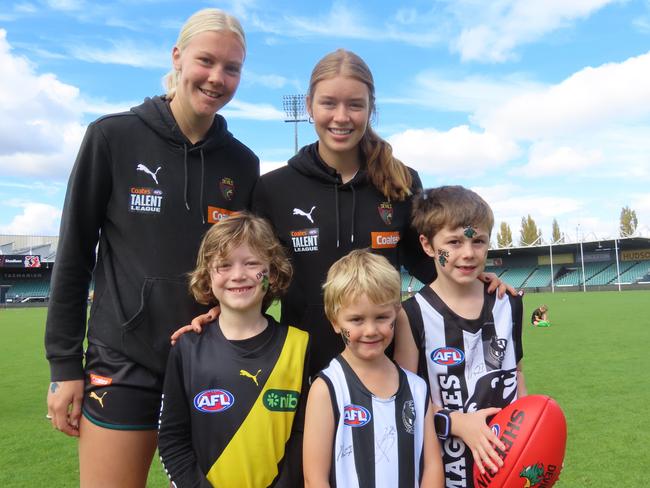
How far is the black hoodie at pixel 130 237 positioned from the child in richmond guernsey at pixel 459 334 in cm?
94

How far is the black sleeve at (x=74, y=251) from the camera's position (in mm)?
2232

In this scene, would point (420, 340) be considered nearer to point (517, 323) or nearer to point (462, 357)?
point (462, 357)

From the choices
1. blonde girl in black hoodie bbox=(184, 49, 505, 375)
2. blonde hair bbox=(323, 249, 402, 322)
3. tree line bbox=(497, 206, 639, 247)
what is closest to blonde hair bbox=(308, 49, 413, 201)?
blonde girl in black hoodie bbox=(184, 49, 505, 375)

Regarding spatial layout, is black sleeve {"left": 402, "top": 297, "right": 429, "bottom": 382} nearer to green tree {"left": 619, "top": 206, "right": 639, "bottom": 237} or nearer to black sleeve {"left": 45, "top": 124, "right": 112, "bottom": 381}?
black sleeve {"left": 45, "top": 124, "right": 112, "bottom": 381}

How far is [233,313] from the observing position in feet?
7.38

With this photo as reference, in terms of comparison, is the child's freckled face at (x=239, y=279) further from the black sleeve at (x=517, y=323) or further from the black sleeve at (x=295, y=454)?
the black sleeve at (x=517, y=323)

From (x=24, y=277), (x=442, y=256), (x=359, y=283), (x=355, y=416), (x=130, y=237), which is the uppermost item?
(x=24, y=277)

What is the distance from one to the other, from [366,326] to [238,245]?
0.60 metres

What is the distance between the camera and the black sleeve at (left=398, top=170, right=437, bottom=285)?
2.71 metres

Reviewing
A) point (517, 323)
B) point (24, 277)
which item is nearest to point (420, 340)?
point (517, 323)

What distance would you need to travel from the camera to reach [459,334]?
2369 millimetres

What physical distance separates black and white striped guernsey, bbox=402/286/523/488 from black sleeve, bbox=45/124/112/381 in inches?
52.9

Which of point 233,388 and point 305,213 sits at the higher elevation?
point 305,213

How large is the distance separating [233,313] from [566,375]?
696 cm
